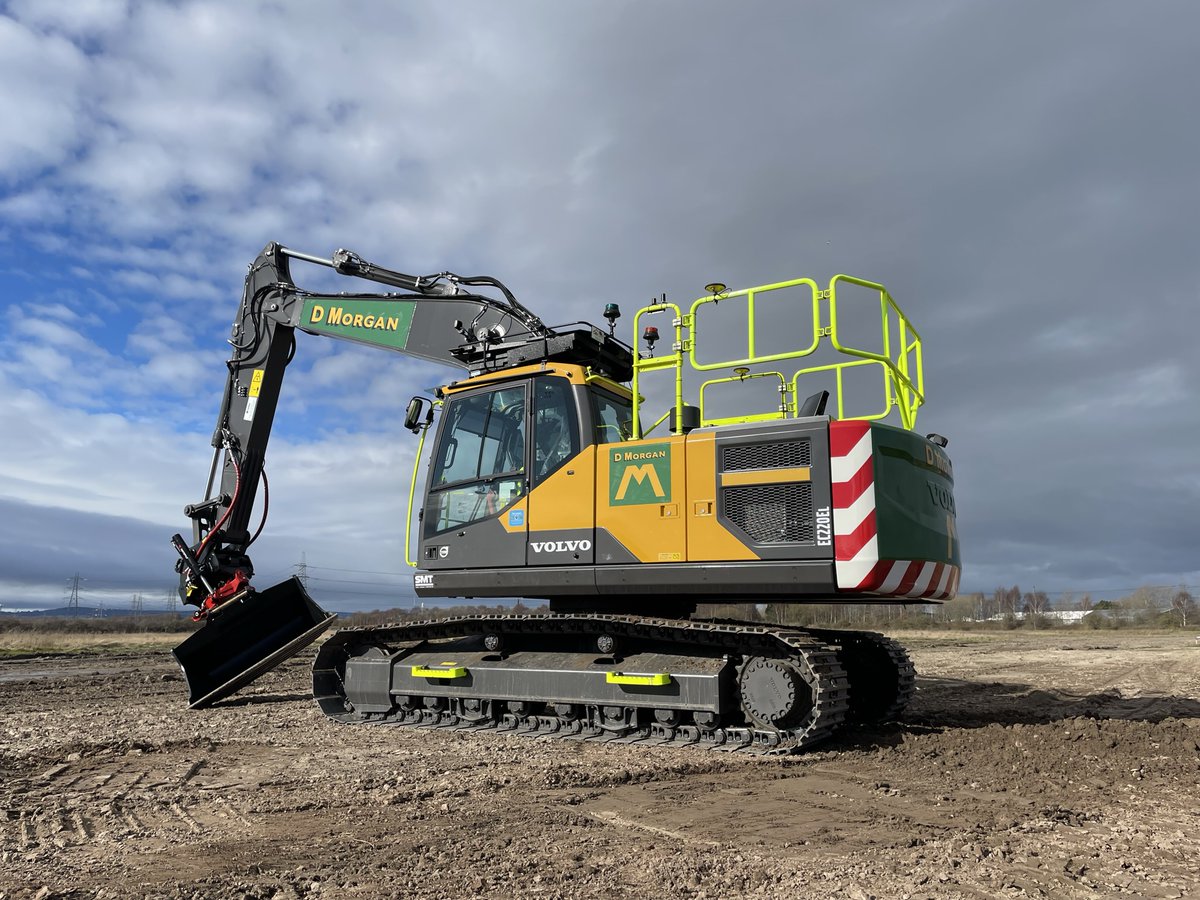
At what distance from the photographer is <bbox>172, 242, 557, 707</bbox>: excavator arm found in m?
9.71

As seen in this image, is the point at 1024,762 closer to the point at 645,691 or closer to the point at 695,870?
the point at 645,691

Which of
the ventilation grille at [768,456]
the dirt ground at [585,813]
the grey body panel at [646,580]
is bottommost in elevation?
the dirt ground at [585,813]

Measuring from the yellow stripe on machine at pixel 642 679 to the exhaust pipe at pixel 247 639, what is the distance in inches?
167

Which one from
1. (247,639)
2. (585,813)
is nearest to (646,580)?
(585,813)

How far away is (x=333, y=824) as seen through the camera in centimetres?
474

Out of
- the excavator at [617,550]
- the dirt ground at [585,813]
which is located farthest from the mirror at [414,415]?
the dirt ground at [585,813]

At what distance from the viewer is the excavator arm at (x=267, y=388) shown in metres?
9.71

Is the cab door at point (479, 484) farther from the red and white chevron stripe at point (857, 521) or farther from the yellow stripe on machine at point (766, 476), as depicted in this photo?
the red and white chevron stripe at point (857, 521)

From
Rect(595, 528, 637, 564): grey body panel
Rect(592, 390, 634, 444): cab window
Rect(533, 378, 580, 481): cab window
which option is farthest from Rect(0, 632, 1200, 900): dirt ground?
Rect(592, 390, 634, 444): cab window

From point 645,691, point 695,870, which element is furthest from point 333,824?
point 645,691

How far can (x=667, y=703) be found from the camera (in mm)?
7355

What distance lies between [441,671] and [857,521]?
443 centimetres

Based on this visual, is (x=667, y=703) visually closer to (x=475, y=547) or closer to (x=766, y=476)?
(x=766, y=476)

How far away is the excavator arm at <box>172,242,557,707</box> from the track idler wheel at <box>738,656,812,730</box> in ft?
14.0
